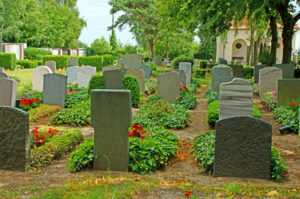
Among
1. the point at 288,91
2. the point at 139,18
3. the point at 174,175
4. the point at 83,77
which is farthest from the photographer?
the point at 139,18

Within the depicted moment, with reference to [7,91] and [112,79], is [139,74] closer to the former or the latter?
[112,79]

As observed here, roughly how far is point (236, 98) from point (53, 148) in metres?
4.31

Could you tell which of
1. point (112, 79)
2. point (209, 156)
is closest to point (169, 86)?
point (112, 79)

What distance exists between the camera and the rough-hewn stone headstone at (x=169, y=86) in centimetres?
1223

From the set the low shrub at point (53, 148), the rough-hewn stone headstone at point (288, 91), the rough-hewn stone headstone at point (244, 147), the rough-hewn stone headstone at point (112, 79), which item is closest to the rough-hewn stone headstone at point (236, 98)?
the rough-hewn stone headstone at point (244, 147)

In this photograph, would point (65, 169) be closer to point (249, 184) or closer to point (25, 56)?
point (249, 184)

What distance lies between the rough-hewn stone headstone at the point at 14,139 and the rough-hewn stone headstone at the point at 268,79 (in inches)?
408

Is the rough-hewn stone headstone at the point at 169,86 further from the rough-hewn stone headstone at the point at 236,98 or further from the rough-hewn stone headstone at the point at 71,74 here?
the rough-hewn stone headstone at the point at 71,74

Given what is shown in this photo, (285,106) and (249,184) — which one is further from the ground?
(285,106)

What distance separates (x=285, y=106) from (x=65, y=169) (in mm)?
7408

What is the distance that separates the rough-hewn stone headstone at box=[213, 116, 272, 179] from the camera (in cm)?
510

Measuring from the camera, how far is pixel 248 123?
201 inches

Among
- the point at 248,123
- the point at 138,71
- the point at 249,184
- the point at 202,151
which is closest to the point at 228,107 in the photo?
the point at 202,151

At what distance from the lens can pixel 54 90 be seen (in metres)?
11.7
